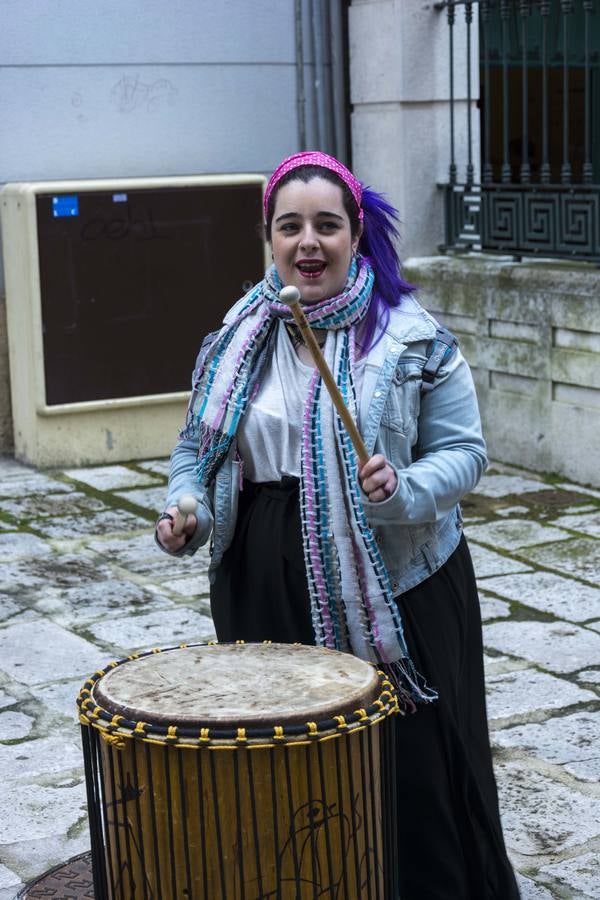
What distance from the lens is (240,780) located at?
2473 mm

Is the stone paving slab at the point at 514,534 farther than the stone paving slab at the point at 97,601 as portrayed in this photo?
Yes

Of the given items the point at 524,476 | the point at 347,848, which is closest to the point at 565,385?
the point at 524,476

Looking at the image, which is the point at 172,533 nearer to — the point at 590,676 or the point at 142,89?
the point at 590,676

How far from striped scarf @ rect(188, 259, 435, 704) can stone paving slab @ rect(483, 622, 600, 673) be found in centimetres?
210

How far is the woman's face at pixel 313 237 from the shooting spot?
9.84ft

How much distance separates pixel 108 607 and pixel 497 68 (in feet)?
15.3

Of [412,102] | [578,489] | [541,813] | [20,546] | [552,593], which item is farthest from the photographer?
[412,102]

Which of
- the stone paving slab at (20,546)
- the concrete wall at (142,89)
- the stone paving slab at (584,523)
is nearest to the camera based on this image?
the stone paving slab at (20,546)

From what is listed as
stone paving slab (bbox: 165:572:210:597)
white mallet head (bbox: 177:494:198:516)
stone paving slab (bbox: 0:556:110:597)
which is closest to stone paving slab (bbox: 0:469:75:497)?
stone paving slab (bbox: 0:556:110:597)

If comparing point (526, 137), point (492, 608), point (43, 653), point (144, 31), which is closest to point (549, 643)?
point (492, 608)

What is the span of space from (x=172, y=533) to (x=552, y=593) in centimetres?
315

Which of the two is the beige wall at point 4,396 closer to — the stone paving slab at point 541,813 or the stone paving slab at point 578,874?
the stone paving slab at point 541,813

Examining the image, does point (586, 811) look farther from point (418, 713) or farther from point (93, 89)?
point (93, 89)

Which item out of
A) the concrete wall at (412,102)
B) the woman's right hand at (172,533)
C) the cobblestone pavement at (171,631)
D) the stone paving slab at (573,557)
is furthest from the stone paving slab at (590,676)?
the concrete wall at (412,102)
